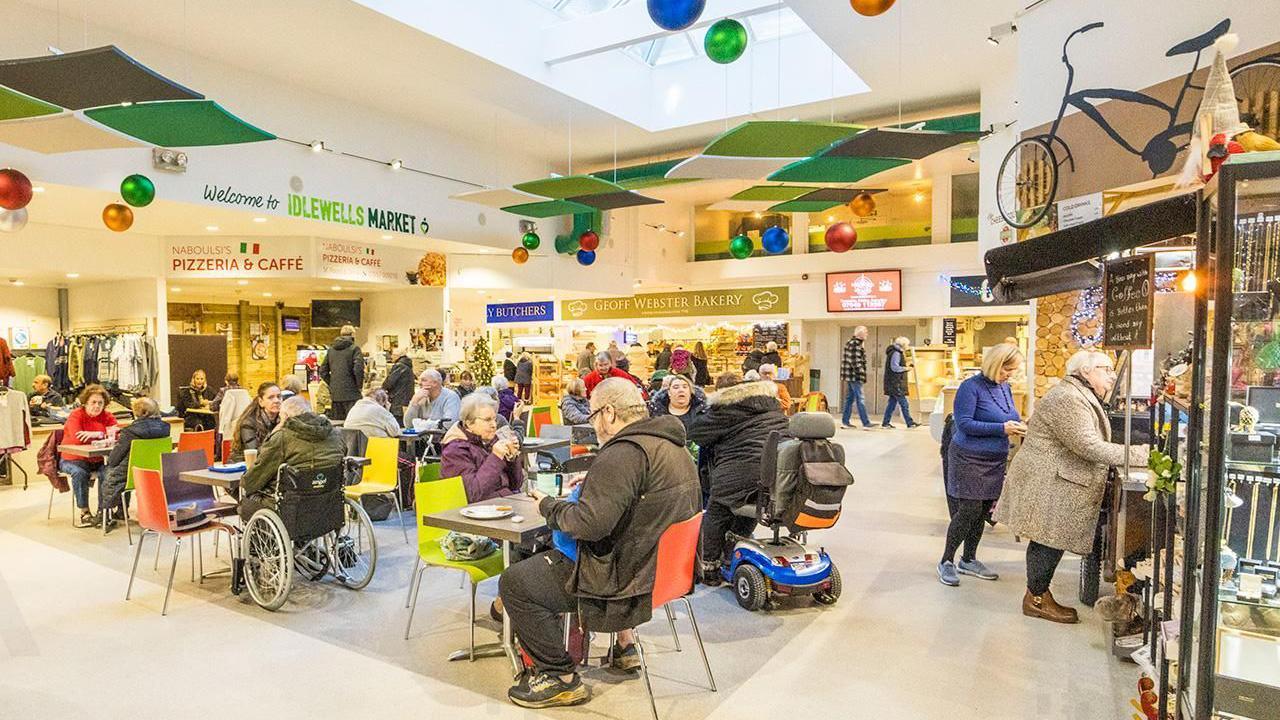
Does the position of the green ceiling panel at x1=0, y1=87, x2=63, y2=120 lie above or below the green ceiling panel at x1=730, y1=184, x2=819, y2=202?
below

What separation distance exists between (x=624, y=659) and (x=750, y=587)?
1062 millimetres

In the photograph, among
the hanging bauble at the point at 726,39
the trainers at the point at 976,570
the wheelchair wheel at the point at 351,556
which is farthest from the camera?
the hanging bauble at the point at 726,39

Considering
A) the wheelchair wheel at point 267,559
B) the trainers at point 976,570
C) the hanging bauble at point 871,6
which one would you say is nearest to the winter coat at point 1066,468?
the trainers at point 976,570

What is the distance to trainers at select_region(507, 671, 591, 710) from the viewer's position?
3281mm

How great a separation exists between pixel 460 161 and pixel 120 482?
266 inches

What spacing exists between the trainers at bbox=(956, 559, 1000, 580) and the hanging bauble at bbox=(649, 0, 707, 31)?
12.9 ft

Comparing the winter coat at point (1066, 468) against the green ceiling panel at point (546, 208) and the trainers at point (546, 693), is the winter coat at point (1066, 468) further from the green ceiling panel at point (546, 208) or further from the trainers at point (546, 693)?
the green ceiling panel at point (546, 208)

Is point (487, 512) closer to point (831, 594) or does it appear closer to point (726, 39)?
point (831, 594)

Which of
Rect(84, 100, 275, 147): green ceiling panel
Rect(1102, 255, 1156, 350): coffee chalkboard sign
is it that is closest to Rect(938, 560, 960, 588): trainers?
Rect(1102, 255, 1156, 350): coffee chalkboard sign

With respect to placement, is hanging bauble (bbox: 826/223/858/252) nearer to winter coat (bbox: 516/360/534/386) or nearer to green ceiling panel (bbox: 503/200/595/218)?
green ceiling panel (bbox: 503/200/595/218)

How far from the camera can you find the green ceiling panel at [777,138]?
603 cm

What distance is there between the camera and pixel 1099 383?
13.2 ft

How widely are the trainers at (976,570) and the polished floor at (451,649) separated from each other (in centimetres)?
9

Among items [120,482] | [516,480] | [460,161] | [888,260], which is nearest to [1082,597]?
[516,480]
